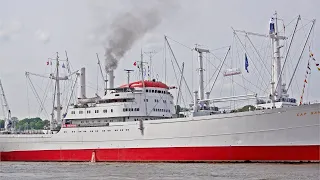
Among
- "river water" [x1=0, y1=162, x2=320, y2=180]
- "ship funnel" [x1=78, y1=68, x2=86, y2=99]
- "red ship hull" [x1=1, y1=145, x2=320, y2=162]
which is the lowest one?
"river water" [x1=0, y1=162, x2=320, y2=180]

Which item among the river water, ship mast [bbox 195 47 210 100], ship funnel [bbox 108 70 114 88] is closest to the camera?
the river water

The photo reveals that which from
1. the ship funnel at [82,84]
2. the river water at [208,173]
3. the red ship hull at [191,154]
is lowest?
the river water at [208,173]

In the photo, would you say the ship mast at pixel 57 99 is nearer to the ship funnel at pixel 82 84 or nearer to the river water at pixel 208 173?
the ship funnel at pixel 82 84

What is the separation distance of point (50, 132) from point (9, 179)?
22.6 m

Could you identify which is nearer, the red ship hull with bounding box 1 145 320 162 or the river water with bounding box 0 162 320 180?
the river water with bounding box 0 162 320 180

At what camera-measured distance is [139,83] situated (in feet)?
174

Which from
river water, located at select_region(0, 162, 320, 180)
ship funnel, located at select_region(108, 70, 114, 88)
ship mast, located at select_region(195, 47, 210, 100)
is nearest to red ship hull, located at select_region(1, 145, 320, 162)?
river water, located at select_region(0, 162, 320, 180)

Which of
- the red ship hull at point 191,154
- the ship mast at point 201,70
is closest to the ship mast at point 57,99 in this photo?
the red ship hull at point 191,154

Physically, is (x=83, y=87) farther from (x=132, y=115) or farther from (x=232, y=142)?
(x=232, y=142)

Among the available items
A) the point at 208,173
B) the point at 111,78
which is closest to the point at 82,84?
the point at 111,78

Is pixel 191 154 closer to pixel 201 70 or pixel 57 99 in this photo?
pixel 201 70

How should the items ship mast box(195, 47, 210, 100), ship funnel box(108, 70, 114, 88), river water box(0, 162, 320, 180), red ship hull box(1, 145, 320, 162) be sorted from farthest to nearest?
1. ship funnel box(108, 70, 114, 88)
2. ship mast box(195, 47, 210, 100)
3. red ship hull box(1, 145, 320, 162)
4. river water box(0, 162, 320, 180)

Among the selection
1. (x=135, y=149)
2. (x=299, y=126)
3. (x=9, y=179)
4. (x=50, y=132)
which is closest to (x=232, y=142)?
(x=299, y=126)

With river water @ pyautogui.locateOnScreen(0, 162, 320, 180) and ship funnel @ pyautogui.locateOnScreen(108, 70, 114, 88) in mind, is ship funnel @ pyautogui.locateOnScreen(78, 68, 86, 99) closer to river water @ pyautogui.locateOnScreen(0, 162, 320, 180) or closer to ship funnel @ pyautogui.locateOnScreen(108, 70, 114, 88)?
ship funnel @ pyautogui.locateOnScreen(108, 70, 114, 88)
